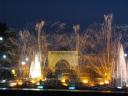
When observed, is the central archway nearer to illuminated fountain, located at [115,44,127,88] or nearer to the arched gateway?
the arched gateway

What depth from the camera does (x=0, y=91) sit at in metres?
20.4

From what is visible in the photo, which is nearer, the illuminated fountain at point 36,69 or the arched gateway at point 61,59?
the illuminated fountain at point 36,69

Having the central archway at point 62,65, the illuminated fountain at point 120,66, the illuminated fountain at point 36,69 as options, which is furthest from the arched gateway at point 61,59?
the illuminated fountain at point 120,66

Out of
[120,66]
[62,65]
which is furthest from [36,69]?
[62,65]

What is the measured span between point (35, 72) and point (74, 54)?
6608mm

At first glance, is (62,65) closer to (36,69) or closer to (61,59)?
(61,59)

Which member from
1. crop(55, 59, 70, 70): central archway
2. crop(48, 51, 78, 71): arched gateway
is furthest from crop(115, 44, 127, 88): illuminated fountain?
crop(55, 59, 70, 70): central archway

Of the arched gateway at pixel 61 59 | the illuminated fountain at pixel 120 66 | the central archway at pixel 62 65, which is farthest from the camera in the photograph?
the central archway at pixel 62 65

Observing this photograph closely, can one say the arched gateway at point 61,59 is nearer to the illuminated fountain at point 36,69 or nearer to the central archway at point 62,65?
the central archway at point 62,65

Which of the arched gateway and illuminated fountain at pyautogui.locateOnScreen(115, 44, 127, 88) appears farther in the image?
the arched gateway

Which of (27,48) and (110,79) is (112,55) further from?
(27,48)

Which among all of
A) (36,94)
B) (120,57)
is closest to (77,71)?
(120,57)

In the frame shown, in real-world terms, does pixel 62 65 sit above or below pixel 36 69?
above

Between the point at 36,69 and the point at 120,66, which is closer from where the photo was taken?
the point at 120,66
